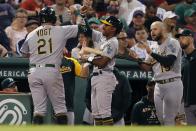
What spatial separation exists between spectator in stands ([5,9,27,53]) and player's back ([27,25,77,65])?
2.76 meters

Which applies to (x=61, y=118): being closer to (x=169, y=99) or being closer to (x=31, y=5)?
(x=169, y=99)

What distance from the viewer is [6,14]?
1939 cm

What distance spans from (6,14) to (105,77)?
14.1 ft

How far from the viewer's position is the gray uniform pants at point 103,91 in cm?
1570

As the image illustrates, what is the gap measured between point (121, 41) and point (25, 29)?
2.03 meters

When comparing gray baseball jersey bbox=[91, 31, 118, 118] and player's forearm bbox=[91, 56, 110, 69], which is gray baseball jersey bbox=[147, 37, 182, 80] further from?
player's forearm bbox=[91, 56, 110, 69]

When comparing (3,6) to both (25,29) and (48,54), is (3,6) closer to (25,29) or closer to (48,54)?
(25,29)

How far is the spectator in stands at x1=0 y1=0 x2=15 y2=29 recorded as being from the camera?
63.2ft

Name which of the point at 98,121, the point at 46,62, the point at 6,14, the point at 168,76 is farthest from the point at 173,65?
the point at 6,14

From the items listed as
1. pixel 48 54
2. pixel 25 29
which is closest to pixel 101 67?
pixel 48 54

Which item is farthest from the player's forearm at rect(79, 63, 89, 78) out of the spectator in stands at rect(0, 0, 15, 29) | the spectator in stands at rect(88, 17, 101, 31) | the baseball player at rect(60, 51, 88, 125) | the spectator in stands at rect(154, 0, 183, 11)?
the spectator in stands at rect(154, 0, 183, 11)

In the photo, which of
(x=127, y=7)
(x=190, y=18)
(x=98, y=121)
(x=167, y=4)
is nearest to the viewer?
(x=98, y=121)

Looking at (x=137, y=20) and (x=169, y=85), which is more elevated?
(x=137, y=20)

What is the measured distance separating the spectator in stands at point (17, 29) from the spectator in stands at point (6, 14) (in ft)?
1.04
